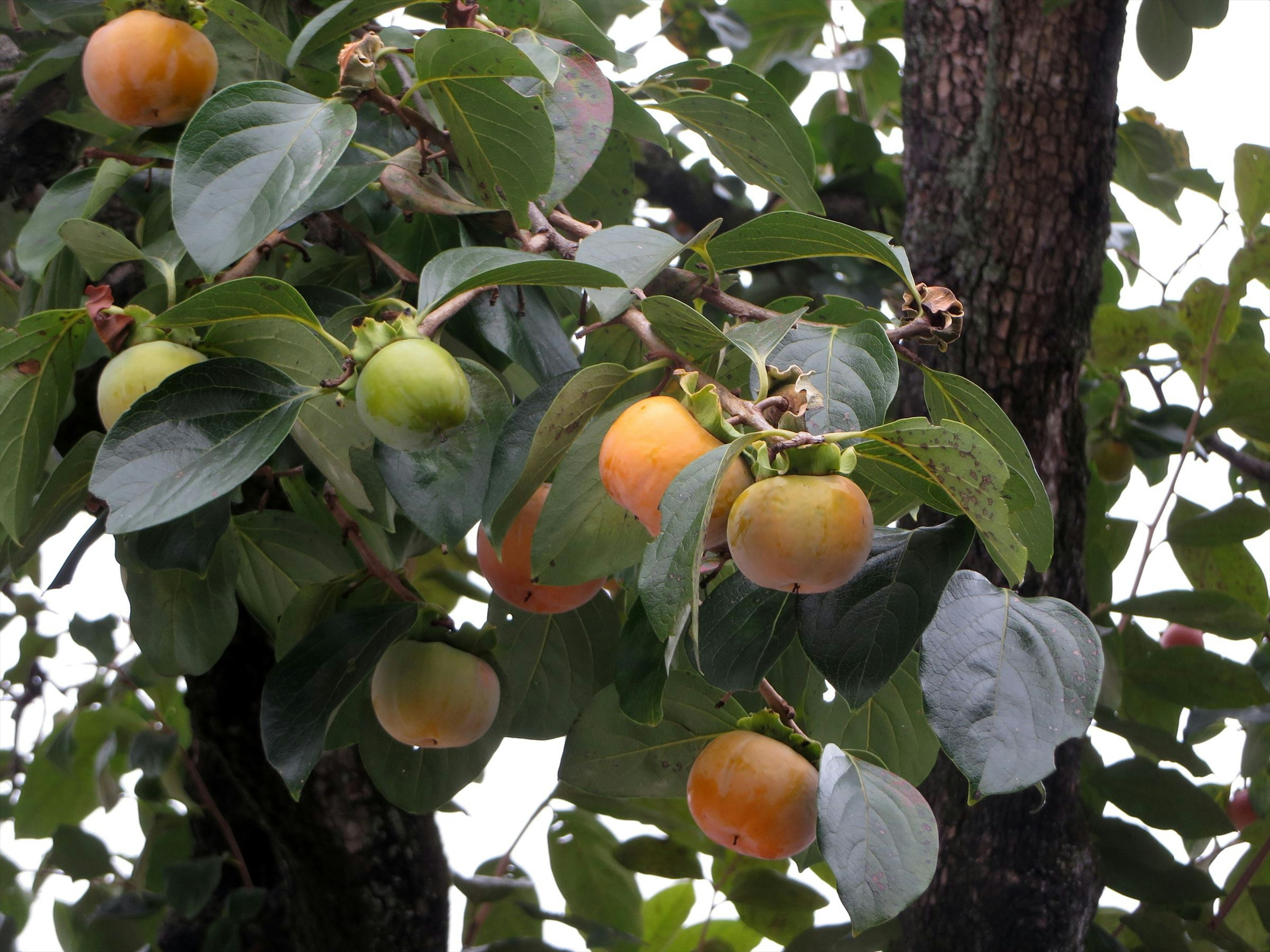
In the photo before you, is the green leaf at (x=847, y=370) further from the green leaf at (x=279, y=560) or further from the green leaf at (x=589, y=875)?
the green leaf at (x=589, y=875)

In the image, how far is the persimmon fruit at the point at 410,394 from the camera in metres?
0.36

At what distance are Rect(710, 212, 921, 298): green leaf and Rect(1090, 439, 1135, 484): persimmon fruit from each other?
34.1 inches

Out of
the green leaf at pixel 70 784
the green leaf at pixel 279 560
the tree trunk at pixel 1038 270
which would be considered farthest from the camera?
the green leaf at pixel 70 784

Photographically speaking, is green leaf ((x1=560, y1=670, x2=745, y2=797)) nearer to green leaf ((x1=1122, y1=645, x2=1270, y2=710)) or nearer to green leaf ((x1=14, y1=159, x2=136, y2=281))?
green leaf ((x1=14, y1=159, x2=136, y2=281))

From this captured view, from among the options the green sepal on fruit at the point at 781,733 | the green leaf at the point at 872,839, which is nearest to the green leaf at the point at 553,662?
the green sepal on fruit at the point at 781,733

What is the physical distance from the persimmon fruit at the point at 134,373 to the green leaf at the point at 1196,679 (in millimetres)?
921

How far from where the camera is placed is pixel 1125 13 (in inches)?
37.6

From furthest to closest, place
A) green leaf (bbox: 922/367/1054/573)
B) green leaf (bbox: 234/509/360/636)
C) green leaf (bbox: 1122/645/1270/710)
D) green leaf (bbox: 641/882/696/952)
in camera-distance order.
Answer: green leaf (bbox: 641/882/696/952)
green leaf (bbox: 1122/645/1270/710)
green leaf (bbox: 234/509/360/636)
green leaf (bbox: 922/367/1054/573)

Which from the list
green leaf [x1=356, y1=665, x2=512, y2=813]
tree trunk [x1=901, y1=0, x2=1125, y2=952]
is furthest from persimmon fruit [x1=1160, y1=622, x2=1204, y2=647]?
green leaf [x1=356, y1=665, x2=512, y2=813]

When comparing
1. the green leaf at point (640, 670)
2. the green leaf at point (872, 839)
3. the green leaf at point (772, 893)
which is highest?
the green leaf at point (872, 839)

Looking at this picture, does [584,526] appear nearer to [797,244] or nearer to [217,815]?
[797,244]

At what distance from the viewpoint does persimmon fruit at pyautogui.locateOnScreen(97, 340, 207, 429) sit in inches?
16.9

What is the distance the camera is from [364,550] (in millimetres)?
606

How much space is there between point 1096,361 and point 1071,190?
1.04 feet
